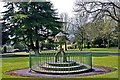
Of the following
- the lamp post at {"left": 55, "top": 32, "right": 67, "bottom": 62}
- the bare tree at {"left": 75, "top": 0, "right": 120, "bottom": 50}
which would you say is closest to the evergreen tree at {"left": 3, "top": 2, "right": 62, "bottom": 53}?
the bare tree at {"left": 75, "top": 0, "right": 120, "bottom": 50}

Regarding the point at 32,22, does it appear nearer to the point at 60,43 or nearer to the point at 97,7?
the point at 97,7

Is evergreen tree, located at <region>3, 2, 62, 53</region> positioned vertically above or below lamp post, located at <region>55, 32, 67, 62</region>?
above

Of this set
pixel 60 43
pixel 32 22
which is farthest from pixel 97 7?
pixel 60 43

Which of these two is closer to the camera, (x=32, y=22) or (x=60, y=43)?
(x=60, y=43)

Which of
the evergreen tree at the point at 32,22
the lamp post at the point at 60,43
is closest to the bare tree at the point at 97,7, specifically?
the evergreen tree at the point at 32,22

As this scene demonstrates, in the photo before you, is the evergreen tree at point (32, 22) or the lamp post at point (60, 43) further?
the evergreen tree at point (32, 22)

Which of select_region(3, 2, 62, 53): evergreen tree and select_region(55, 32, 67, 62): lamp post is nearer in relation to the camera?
select_region(55, 32, 67, 62): lamp post

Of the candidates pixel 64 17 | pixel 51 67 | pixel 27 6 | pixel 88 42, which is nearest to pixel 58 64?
pixel 51 67

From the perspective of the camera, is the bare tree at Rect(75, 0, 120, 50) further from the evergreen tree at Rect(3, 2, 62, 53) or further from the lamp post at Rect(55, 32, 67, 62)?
the lamp post at Rect(55, 32, 67, 62)

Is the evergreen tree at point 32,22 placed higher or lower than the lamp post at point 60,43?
higher

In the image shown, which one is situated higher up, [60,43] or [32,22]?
[32,22]

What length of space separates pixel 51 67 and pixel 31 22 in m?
17.9

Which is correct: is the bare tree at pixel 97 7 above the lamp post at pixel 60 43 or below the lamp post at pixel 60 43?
above

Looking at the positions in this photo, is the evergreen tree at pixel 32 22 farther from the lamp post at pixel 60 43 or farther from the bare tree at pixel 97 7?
the lamp post at pixel 60 43
